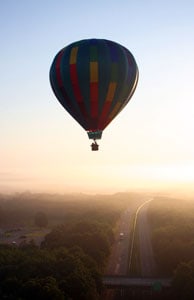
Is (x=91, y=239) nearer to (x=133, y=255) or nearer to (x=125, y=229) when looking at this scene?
(x=133, y=255)

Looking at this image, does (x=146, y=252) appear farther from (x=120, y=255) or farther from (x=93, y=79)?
(x=93, y=79)

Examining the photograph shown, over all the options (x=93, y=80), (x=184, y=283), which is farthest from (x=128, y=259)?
(x=93, y=80)

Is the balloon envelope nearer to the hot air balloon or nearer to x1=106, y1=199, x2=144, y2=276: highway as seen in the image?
the hot air balloon

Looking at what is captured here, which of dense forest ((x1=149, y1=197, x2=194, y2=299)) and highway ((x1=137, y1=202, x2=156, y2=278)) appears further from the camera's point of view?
highway ((x1=137, y1=202, x2=156, y2=278))

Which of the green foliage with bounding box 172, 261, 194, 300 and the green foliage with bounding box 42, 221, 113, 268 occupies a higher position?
the green foliage with bounding box 42, 221, 113, 268

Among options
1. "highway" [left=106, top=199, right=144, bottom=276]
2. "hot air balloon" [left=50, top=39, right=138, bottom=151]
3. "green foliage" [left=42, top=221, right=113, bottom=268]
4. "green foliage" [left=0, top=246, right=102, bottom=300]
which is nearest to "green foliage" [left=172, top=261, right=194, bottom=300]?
"green foliage" [left=0, top=246, right=102, bottom=300]

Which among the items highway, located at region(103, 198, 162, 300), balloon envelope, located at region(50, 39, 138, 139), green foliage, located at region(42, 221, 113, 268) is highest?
balloon envelope, located at region(50, 39, 138, 139)

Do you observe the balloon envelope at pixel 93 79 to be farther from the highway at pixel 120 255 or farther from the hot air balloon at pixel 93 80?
the highway at pixel 120 255

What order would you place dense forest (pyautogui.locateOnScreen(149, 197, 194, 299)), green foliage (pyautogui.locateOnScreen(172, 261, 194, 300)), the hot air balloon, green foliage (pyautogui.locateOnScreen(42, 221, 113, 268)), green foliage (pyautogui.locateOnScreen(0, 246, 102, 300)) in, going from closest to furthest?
1. green foliage (pyautogui.locateOnScreen(0, 246, 102, 300))
2. green foliage (pyautogui.locateOnScreen(172, 261, 194, 300))
3. the hot air balloon
4. dense forest (pyautogui.locateOnScreen(149, 197, 194, 299))
5. green foliage (pyautogui.locateOnScreen(42, 221, 113, 268))

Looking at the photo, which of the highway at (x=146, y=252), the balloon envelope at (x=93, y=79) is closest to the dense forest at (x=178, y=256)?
the highway at (x=146, y=252)
